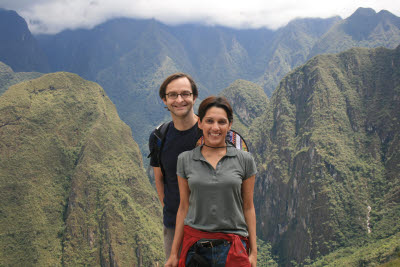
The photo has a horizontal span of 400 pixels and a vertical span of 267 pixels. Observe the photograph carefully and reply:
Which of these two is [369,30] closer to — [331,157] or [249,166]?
[331,157]

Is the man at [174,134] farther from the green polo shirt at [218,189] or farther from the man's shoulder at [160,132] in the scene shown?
Result: the green polo shirt at [218,189]

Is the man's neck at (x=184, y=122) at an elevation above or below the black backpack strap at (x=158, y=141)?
above

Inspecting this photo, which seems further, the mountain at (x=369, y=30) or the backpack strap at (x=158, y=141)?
the mountain at (x=369, y=30)

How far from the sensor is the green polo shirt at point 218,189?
3.75 meters

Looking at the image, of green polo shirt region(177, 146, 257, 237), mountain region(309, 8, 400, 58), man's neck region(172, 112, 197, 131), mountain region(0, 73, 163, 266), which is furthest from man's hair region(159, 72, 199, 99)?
mountain region(309, 8, 400, 58)

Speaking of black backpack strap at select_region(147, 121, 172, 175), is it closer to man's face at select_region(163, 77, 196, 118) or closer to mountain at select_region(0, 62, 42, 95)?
man's face at select_region(163, 77, 196, 118)

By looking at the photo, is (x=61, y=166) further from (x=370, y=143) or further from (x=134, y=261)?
(x=370, y=143)

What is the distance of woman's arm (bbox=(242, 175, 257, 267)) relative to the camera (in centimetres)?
399

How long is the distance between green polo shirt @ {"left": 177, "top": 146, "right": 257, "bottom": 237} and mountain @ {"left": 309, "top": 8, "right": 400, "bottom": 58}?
189 metres

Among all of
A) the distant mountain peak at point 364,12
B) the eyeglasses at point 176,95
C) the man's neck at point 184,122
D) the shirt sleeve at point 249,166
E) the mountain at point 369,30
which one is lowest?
the shirt sleeve at point 249,166

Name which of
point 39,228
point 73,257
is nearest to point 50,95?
point 39,228

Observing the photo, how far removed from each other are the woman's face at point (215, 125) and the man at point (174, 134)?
2.30 ft

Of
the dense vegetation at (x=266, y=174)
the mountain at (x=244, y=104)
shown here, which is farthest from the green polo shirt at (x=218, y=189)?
the mountain at (x=244, y=104)

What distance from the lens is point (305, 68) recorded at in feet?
305
